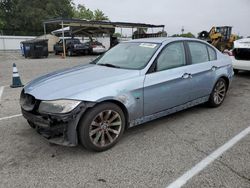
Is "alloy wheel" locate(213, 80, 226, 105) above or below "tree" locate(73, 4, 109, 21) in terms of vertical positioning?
below

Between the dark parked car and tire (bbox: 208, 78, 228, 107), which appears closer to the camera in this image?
tire (bbox: 208, 78, 228, 107)

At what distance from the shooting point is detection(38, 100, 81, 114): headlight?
318cm

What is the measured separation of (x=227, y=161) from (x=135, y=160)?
1.18 m

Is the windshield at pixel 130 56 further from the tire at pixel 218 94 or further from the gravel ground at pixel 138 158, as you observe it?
the tire at pixel 218 94

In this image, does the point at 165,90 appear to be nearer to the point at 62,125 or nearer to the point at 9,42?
the point at 62,125

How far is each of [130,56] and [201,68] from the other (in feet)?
4.70

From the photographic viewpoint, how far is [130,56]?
175 inches

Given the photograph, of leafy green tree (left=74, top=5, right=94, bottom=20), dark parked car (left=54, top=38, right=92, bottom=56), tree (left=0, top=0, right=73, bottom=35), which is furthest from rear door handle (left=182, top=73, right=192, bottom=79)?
leafy green tree (left=74, top=5, right=94, bottom=20)

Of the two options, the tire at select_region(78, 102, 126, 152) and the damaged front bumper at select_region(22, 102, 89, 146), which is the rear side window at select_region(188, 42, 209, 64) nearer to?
the tire at select_region(78, 102, 126, 152)

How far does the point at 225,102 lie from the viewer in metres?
5.91

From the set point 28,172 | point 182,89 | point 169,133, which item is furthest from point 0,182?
point 182,89

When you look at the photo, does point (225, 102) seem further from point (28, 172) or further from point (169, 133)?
point (28, 172)

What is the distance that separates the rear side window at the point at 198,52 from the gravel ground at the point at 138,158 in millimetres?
1137

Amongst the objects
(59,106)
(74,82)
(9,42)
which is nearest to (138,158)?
(59,106)
